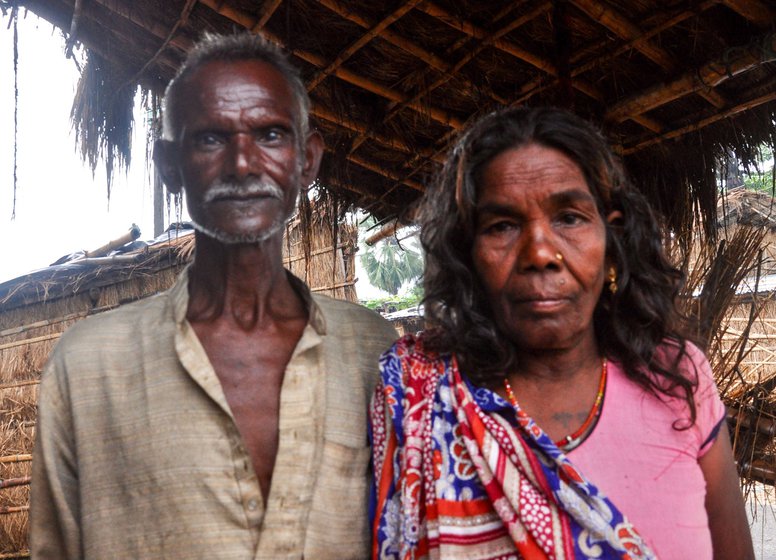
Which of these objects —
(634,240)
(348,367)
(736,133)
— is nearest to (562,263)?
(634,240)

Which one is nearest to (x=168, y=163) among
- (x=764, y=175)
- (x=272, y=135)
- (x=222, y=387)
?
(x=272, y=135)

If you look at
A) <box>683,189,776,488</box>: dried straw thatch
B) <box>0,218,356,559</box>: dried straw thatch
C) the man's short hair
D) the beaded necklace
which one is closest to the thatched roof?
<box>683,189,776,488</box>: dried straw thatch

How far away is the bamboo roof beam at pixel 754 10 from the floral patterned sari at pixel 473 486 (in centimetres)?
183

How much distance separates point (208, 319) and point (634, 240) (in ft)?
3.71

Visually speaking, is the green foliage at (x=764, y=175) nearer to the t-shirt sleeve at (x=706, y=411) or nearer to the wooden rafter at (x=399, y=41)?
the wooden rafter at (x=399, y=41)

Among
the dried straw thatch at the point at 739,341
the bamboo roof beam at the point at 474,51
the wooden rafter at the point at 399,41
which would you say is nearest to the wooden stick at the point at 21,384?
the bamboo roof beam at the point at 474,51

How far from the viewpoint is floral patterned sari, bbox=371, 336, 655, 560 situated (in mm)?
1334

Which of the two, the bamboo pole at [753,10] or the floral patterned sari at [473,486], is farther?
the bamboo pole at [753,10]

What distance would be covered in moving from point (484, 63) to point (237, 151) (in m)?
1.67

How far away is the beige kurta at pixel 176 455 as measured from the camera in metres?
1.51

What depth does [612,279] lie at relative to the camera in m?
1.63

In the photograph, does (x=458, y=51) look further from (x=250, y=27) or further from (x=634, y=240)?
(x=634, y=240)

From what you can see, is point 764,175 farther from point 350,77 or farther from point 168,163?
point 168,163

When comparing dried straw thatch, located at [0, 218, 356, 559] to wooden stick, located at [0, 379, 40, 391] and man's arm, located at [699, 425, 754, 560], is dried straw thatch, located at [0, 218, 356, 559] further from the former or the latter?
man's arm, located at [699, 425, 754, 560]
